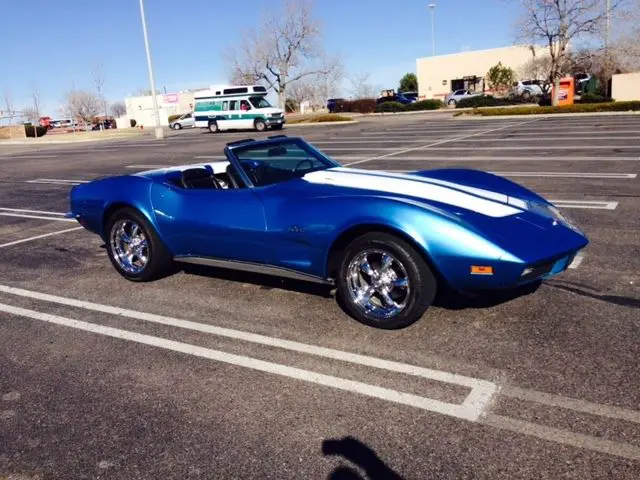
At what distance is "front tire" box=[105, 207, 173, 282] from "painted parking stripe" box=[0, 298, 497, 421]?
2.98 feet

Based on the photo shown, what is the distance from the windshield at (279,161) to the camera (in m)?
4.96

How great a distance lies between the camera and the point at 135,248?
566cm

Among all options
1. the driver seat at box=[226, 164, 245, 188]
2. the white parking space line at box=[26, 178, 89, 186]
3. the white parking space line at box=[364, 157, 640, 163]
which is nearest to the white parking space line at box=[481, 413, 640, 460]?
the driver seat at box=[226, 164, 245, 188]

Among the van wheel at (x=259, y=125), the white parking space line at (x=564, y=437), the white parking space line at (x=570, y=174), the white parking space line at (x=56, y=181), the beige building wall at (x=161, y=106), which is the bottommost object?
the white parking space line at (x=564, y=437)

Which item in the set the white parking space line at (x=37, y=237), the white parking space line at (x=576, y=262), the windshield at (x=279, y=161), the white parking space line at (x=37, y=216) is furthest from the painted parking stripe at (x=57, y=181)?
the white parking space line at (x=576, y=262)

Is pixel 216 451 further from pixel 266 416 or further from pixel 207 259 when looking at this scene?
pixel 207 259

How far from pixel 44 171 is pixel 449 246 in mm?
17403

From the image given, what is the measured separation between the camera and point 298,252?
4434mm

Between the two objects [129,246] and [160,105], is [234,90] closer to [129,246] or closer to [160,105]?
[129,246]

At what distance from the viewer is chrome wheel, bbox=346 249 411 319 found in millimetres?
4051

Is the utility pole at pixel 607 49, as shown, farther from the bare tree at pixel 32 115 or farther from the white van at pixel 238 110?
the bare tree at pixel 32 115

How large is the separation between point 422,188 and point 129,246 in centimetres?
292

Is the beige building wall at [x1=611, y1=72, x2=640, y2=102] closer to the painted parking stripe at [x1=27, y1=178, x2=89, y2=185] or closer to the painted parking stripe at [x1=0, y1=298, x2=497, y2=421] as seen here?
the painted parking stripe at [x1=27, y1=178, x2=89, y2=185]

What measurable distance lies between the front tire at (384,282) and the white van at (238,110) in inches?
1246
